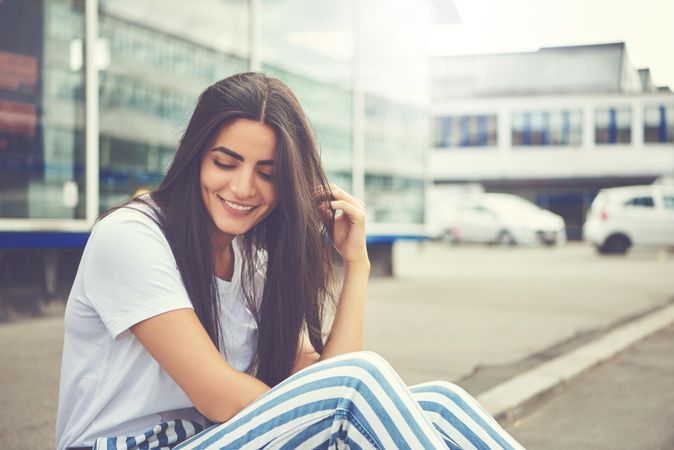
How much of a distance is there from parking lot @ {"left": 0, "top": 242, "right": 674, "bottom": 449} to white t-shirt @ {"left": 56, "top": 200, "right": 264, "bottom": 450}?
140cm

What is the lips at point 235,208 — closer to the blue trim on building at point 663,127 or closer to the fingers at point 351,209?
the fingers at point 351,209

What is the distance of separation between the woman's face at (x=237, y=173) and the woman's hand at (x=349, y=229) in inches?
15.5

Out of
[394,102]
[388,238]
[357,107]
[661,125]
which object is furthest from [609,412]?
[661,125]

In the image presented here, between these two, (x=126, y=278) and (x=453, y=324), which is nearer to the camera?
(x=126, y=278)

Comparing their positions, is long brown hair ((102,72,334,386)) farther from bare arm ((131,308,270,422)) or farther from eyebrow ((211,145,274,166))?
bare arm ((131,308,270,422))

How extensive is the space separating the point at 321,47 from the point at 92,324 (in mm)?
8336

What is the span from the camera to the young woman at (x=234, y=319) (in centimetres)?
190

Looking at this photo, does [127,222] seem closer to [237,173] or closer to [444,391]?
[237,173]

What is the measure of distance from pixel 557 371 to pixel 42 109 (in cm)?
464

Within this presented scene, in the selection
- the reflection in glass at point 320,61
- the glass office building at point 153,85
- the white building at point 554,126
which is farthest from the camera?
the white building at point 554,126

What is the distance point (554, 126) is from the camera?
3797 cm

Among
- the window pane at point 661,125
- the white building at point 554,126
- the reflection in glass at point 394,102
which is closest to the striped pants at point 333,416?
the reflection in glass at point 394,102

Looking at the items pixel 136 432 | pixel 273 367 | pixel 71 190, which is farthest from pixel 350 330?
pixel 71 190

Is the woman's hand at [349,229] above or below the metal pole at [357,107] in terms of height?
below
